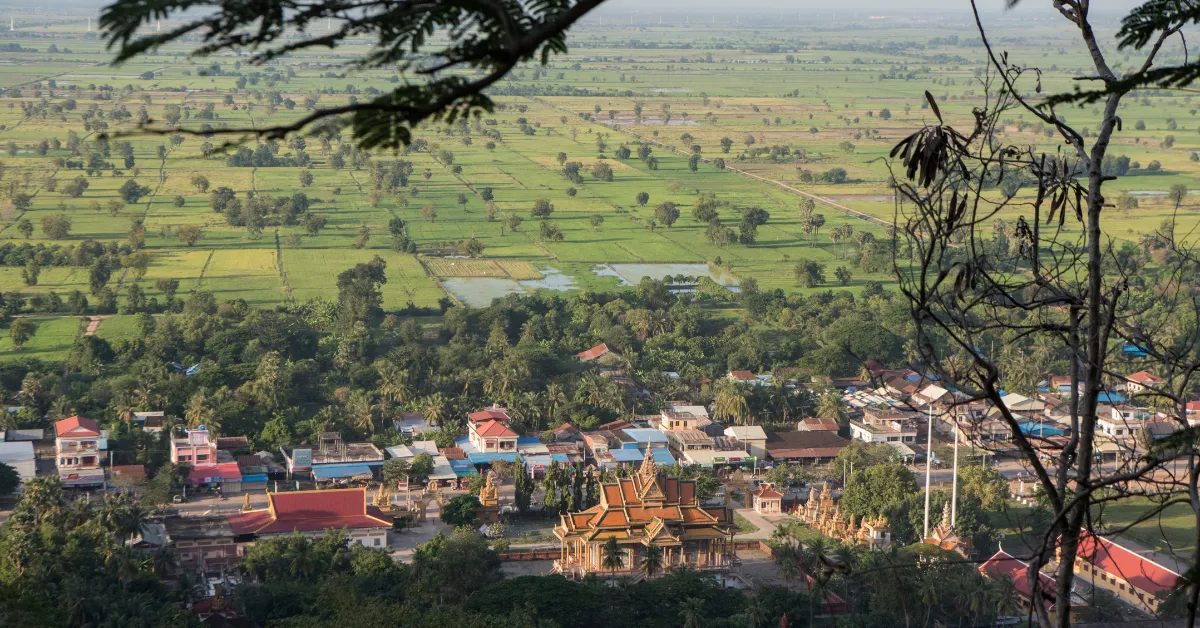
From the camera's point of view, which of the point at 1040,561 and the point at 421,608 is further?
the point at 421,608

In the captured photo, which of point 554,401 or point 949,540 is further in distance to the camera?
point 554,401

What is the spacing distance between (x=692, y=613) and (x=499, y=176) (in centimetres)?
4059

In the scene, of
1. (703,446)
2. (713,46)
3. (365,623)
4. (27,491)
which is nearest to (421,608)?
(365,623)

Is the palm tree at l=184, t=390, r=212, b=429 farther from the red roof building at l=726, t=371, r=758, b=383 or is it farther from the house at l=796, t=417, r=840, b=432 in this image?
the house at l=796, t=417, r=840, b=432

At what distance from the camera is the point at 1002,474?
21828mm

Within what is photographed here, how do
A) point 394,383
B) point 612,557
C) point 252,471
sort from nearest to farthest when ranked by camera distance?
point 612,557 → point 252,471 → point 394,383

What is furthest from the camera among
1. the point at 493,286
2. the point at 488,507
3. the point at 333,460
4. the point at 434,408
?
the point at 493,286

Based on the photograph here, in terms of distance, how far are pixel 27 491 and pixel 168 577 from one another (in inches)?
88.3

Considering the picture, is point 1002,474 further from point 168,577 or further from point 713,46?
point 713,46

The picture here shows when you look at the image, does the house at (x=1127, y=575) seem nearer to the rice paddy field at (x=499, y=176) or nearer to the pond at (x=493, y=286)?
the rice paddy field at (x=499, y=176)

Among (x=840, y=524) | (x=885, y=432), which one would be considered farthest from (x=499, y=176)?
(x=840, y=524)

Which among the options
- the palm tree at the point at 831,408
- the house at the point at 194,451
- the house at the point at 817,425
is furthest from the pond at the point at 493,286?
the house at the point at 194,451

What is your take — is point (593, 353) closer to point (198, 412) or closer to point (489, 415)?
point (489, 415)

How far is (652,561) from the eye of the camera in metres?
16.5
